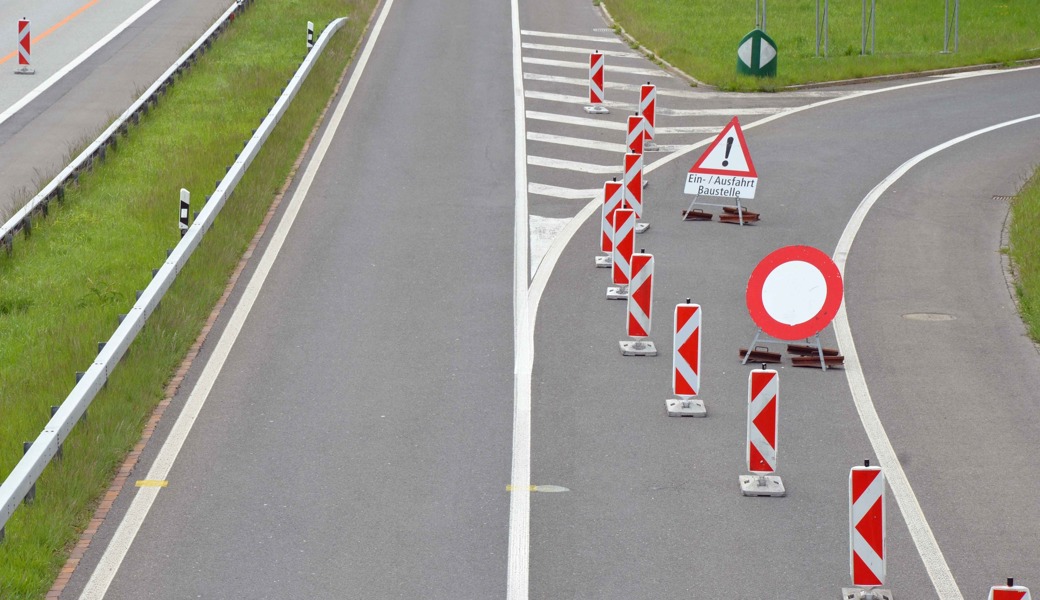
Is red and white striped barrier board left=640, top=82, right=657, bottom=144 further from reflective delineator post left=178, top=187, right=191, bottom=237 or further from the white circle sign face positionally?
the white circle sign face

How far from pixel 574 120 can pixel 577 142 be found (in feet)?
6.46

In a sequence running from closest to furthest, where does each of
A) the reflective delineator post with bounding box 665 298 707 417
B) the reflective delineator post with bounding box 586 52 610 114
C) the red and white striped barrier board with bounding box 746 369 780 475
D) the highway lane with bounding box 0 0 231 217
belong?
the red and white striped barrier board with bounding box 746 369 780 475 < the reflective delineator post with bounding box 665 298 707 417 < the highway lane with bounding box 0 0 231 217 < the reflective delineator post with bounding box 586 52 610 114

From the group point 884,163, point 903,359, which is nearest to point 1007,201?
point 884,163

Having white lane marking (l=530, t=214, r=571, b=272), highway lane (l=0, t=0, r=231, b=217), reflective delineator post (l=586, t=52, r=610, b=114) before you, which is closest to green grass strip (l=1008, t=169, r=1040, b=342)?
white lane marking (l=530, t=214, r=571, b=272)

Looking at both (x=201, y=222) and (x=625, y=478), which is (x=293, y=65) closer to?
(x=201, y=222)

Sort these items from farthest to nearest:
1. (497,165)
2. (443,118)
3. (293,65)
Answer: (293,65), (443,118), (497,165)

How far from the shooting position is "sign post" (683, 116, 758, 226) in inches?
691

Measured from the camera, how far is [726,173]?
58.1ft

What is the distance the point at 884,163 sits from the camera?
70.8ft

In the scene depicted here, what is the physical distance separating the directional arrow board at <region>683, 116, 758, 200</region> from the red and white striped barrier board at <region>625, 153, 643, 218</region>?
4.48 ft

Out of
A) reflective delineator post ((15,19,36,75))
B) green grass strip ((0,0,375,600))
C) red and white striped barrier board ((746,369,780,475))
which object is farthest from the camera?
reflective delineator post ((15,19,36,75))

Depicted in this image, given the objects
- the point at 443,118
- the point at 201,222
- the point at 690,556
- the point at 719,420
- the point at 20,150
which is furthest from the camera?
the point at 443,118

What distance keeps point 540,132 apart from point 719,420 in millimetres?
13381

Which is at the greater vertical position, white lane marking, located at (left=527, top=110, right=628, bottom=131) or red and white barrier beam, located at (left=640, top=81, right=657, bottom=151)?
red and white barrier beam, located at (left=640, top=81, right=657, bottom=151)
